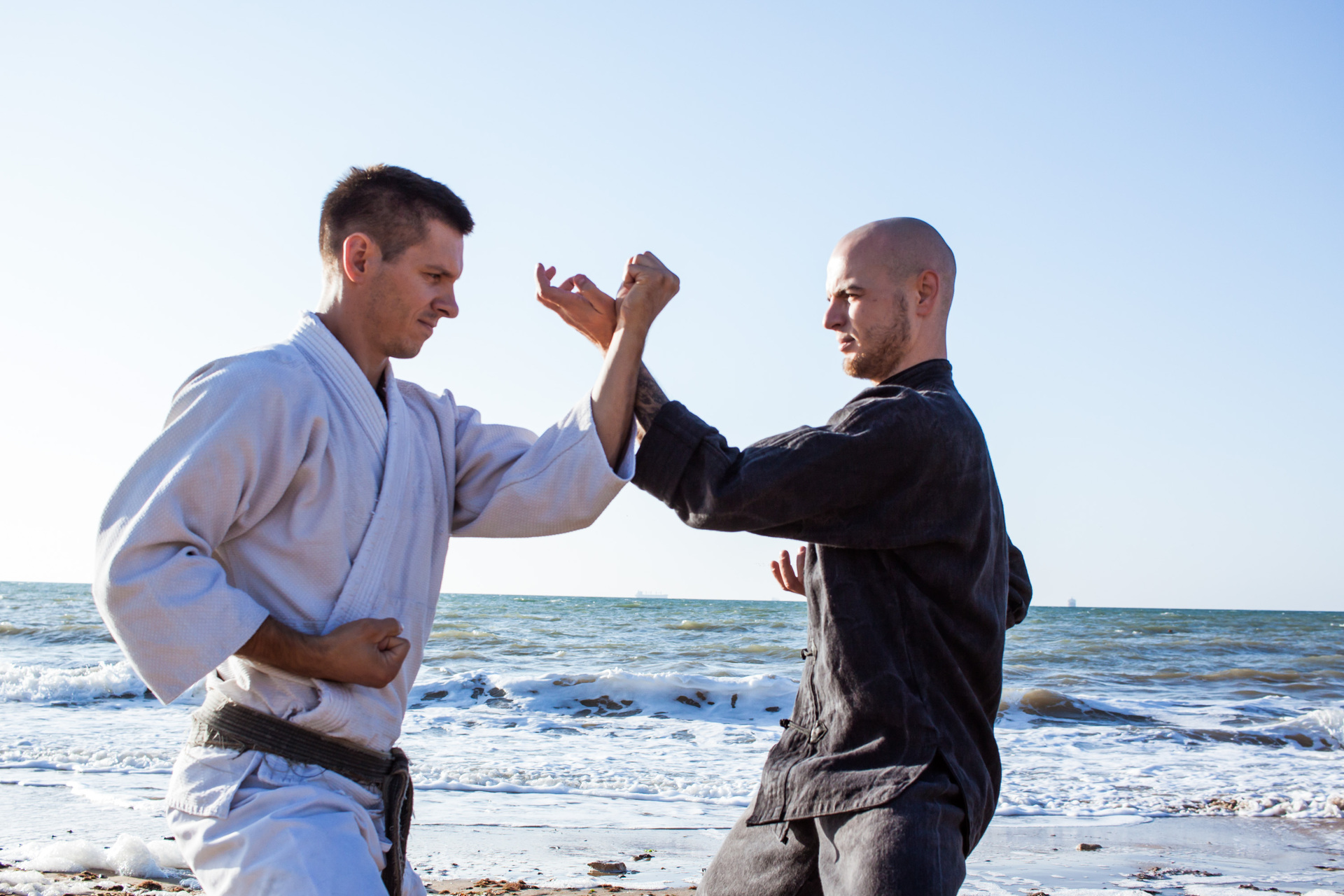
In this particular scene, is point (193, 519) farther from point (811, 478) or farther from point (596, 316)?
point (811, 478)

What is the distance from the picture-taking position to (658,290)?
210 centimetres

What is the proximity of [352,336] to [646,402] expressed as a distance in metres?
0.57

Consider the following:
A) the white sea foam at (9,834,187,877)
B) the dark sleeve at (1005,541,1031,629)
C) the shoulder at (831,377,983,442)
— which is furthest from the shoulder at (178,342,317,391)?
the white sea foam at (9,834,187,877)

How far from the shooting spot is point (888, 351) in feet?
7.07

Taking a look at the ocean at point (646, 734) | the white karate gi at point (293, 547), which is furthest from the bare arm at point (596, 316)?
the ocean at point (646, 734)

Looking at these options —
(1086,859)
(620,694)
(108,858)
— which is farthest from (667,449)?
(620,694)

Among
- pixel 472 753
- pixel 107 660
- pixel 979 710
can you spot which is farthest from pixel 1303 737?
pixel 107 660

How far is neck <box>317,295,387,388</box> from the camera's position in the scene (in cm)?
199

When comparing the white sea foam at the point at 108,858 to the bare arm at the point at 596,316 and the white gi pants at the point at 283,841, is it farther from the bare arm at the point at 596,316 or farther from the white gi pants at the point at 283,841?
the bare arm at the point at 596,316

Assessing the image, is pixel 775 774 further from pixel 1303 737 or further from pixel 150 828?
pixel 1303 737

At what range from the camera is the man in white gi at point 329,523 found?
5.16 feet

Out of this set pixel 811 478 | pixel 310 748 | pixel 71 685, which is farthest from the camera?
pixel 71 685

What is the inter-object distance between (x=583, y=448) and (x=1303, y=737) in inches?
385

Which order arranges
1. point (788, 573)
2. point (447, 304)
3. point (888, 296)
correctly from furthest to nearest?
point (788, 573) < point (888, 296) < point (447, 304)
